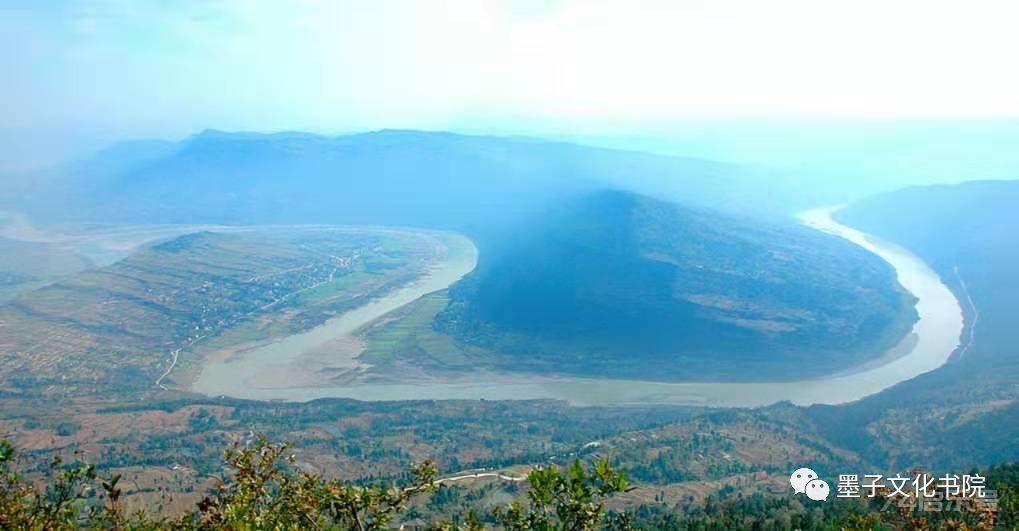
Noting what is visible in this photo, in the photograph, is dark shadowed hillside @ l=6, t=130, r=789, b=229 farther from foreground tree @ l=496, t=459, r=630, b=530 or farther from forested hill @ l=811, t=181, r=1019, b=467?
foreground tree @ l=496, t=459, r=630, b=530

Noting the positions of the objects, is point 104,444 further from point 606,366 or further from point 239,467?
point 239,467

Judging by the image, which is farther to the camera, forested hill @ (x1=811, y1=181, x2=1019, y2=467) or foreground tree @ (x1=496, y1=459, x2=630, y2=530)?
forested hill @ (x1=811, y1=181, x2=1019, y2=467)

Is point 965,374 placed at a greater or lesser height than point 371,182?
lesser

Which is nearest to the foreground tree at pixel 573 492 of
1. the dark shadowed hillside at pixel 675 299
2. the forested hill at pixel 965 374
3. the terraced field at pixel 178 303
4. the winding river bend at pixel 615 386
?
the forested hill at pixel 965 374

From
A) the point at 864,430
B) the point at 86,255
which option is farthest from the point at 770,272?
the point at 86,255

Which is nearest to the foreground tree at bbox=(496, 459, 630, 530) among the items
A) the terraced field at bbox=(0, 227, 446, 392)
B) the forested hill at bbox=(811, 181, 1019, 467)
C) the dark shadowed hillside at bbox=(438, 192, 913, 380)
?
the forested hill at bbox=(811, 181, 1019, 467)

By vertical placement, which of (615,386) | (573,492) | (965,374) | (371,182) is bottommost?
(615,386)

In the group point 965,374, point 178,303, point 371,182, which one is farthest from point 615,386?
point 371,182

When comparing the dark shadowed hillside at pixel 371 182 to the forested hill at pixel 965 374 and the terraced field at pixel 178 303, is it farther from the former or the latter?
the forested hill at pixel 965 374

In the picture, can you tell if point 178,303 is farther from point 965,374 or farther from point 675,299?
point 965,374
